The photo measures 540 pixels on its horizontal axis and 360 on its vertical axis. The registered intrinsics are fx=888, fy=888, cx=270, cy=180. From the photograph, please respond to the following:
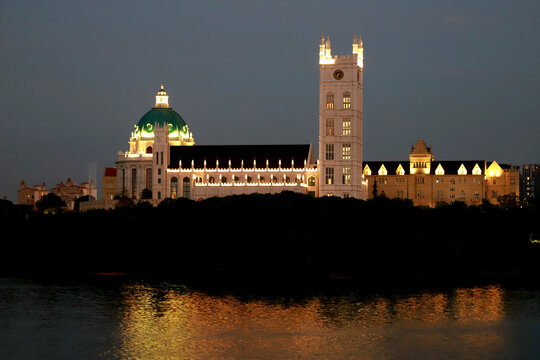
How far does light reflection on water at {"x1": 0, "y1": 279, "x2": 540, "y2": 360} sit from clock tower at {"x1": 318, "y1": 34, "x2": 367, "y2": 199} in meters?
89.5

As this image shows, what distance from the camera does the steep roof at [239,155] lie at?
187875 mm

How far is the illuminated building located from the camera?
178125 millimetres

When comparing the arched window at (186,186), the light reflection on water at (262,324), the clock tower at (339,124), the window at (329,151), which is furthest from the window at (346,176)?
the light reflection on water at (262,324)

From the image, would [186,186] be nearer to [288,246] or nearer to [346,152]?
[346,152]

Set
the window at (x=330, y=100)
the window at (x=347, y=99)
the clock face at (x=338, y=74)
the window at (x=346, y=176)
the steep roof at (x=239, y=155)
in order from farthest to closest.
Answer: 1. the steep roof at (x=239, y=155)
2. the window at (x=330, y=100)
3. the clock face at (x=338, y=74)
4. the window at (x=347, y=99)
5. the window at (x=346, y=176)

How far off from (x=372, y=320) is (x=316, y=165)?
11275cm

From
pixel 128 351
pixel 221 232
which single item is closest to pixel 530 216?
pixel 221 232

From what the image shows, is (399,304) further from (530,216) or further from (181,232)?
(530,216)

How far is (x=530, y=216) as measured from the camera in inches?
4825

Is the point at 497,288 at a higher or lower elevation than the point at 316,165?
lower

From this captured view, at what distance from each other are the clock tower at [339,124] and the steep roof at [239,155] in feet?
27.2

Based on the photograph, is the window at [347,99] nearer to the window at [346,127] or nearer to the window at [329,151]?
the window at [346,127]

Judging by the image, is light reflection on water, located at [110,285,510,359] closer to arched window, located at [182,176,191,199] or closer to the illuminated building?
the illuminated building

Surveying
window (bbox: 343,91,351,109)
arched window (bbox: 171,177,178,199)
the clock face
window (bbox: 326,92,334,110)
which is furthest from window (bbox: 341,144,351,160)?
arched window (bbox: 171,177,178,199)
